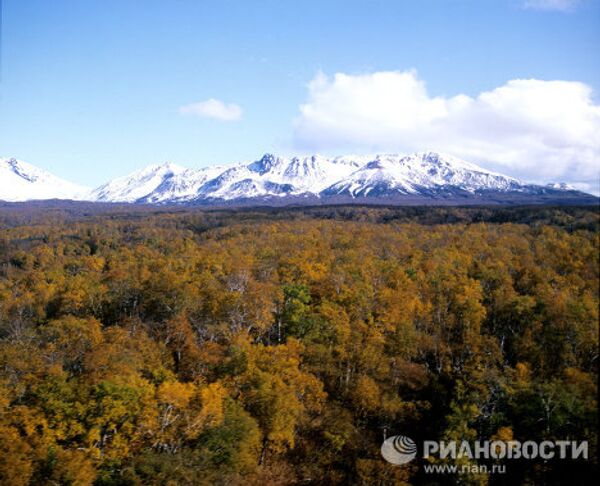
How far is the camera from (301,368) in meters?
42.6

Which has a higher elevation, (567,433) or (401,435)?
(567,433)

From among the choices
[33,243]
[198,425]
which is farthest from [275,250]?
[33,243]

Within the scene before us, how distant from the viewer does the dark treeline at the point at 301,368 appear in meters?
26.6

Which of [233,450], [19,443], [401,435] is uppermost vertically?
[19,443]

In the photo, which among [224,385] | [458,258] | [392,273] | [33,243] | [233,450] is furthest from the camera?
[33,243]

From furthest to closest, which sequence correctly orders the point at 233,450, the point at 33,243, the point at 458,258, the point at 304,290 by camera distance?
the point at 33,243, the point at 458,258, the point at 304,290, the point at 233,450

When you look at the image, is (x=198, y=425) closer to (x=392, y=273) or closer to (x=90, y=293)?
(x=90, y=293)

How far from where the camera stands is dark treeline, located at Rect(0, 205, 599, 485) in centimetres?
2660

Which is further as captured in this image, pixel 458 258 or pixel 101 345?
pixel 458 258

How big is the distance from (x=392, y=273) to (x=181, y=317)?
2981 cm

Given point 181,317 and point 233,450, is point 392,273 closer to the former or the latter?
point 181,317

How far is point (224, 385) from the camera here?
37.0m

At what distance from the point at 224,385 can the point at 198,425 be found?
22.5ft

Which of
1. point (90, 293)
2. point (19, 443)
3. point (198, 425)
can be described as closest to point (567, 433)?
point (198, 425)
